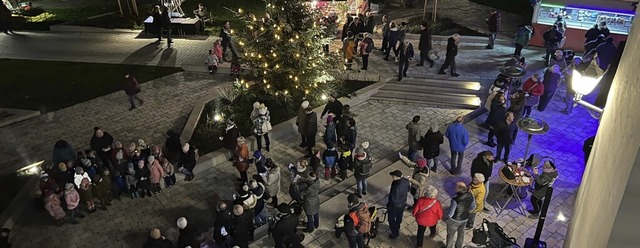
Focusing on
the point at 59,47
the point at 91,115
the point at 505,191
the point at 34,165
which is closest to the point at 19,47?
the point at 59,47

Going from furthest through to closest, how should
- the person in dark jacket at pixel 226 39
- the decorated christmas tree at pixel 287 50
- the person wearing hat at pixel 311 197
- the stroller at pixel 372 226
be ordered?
the person in dark jacket at pixel 226 39 → the decorated christmas tree at pixel 287 50 → the person wearing hat at pixel 311 197 → the stroller at pixel 372 226

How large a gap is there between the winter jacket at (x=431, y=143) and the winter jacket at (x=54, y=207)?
7.97 m

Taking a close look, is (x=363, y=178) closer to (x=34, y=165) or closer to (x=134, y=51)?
(x=34, y=165)

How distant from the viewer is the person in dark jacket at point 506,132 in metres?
12.1

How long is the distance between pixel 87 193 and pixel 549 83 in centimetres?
1173

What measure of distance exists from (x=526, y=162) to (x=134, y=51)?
1487 centimetres

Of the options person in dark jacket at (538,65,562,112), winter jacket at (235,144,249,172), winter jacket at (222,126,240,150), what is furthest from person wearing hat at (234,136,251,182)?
person in dark jacket at (538,65,562,112)

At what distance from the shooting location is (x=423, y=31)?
1652 cm

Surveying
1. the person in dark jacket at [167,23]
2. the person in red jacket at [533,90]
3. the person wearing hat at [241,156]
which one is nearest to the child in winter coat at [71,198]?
the person wearing hat at [241,156]

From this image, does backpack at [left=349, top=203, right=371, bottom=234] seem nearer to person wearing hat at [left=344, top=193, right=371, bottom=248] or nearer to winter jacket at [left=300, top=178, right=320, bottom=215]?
person wearing hat at [left=344, top=193, right=371, bottom=248]

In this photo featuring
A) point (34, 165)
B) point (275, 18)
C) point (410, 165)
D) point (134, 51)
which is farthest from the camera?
point (134, 51)

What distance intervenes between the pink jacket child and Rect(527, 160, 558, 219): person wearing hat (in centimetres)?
803

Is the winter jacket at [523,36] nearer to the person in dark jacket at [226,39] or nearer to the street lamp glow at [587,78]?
the person in dark jacket at [226,39]

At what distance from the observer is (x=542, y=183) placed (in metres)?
10.6
